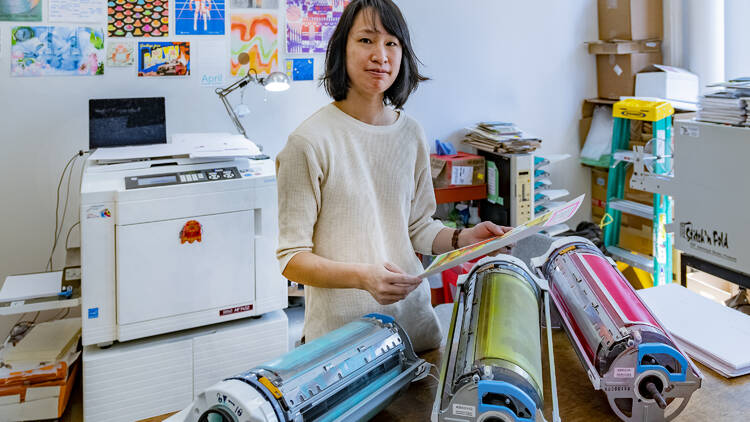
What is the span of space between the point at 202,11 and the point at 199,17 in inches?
1.4

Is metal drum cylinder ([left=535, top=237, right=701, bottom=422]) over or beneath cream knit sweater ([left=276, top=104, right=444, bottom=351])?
beneath

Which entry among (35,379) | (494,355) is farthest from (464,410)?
(35,379)

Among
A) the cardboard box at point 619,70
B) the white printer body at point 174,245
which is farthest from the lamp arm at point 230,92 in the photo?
the cardboard box at point 619,70

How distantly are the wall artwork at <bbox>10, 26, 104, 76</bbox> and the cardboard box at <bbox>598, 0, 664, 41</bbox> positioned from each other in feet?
10.1

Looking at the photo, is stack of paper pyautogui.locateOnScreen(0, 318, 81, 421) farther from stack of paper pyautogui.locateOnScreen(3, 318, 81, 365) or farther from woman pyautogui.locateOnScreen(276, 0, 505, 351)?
woman pyautogui.locateOnScreen(276, 0, 505, 351)

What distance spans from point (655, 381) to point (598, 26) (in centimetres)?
360

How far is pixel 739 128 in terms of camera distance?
82.9 inches

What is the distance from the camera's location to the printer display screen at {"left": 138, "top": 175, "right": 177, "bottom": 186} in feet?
6.97

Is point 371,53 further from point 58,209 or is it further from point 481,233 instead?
point 58,209

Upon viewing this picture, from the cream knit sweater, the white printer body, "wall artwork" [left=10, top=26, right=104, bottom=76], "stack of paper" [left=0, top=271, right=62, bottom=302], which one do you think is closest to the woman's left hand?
the cream knit sweater

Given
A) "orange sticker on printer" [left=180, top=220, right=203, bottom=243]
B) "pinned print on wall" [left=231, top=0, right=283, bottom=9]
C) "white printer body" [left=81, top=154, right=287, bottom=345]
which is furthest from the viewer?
"pinned print on wall" [left=231, top=0, right=283, bottom=9]

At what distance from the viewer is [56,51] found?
9.03ft

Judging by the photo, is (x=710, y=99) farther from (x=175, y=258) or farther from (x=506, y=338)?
(x=175, y=258)

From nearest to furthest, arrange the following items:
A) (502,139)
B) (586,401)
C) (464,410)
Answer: (464,410) → (586,401) → (502,139)
